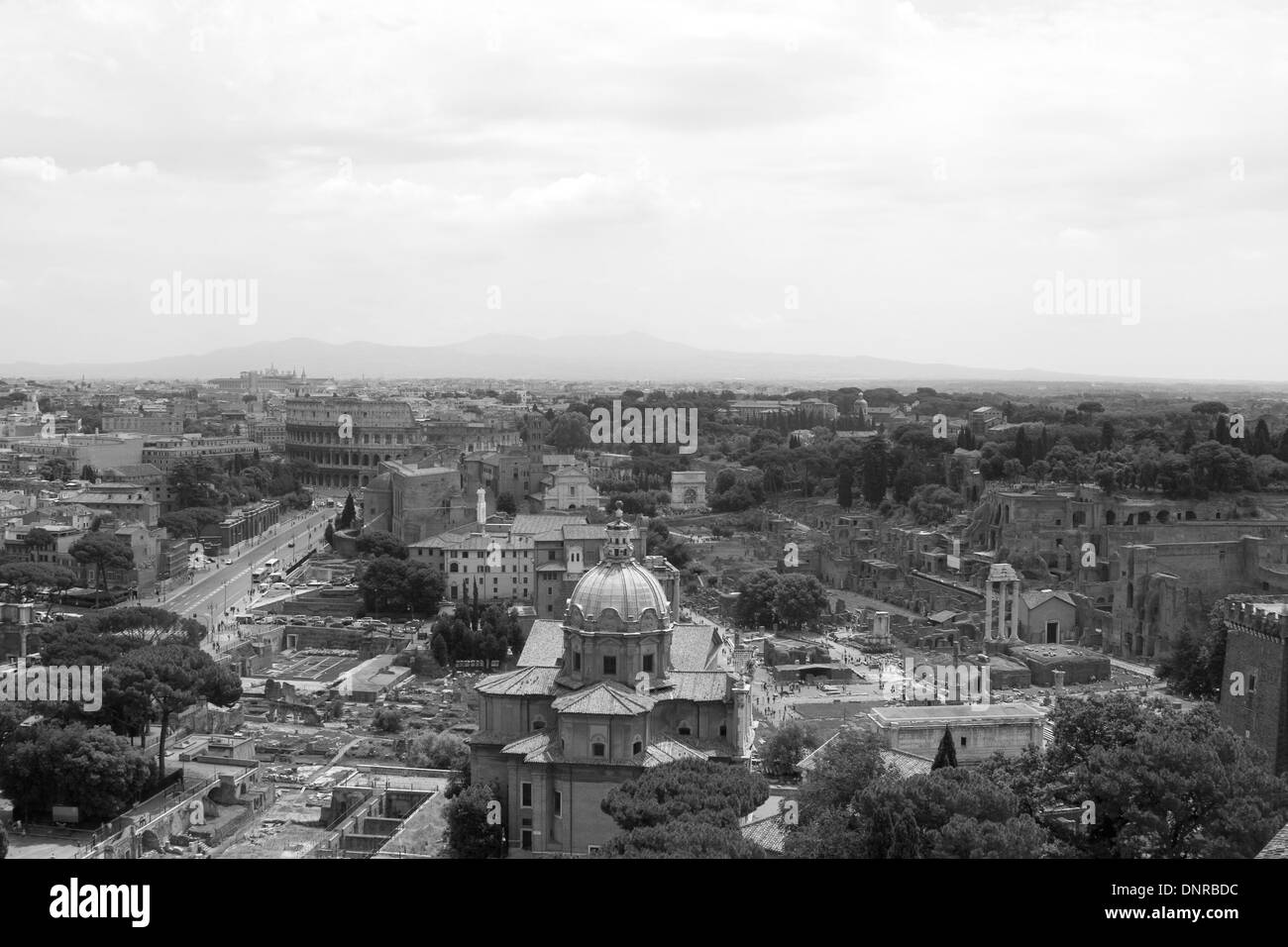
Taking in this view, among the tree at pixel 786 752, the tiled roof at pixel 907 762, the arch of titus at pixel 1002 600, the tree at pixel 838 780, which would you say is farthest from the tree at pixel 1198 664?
the tree at pixel 838 780

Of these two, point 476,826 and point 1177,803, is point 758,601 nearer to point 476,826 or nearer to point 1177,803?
point 476,826

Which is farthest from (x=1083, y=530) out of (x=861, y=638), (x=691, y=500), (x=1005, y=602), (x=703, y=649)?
(x=703, y=649)

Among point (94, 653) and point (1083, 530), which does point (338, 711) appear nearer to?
point (94, 653)

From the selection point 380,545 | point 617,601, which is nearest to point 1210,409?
point 380,545

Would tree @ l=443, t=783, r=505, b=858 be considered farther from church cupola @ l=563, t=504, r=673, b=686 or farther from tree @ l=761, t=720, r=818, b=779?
tree @ l=761, t=720, r=818, b=779

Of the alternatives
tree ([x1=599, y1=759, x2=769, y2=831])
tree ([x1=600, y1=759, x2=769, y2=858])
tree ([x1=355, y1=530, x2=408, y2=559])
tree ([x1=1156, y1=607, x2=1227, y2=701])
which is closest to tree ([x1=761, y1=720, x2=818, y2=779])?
tree ([x1=600, y1=759, x2=769, y2=858])
